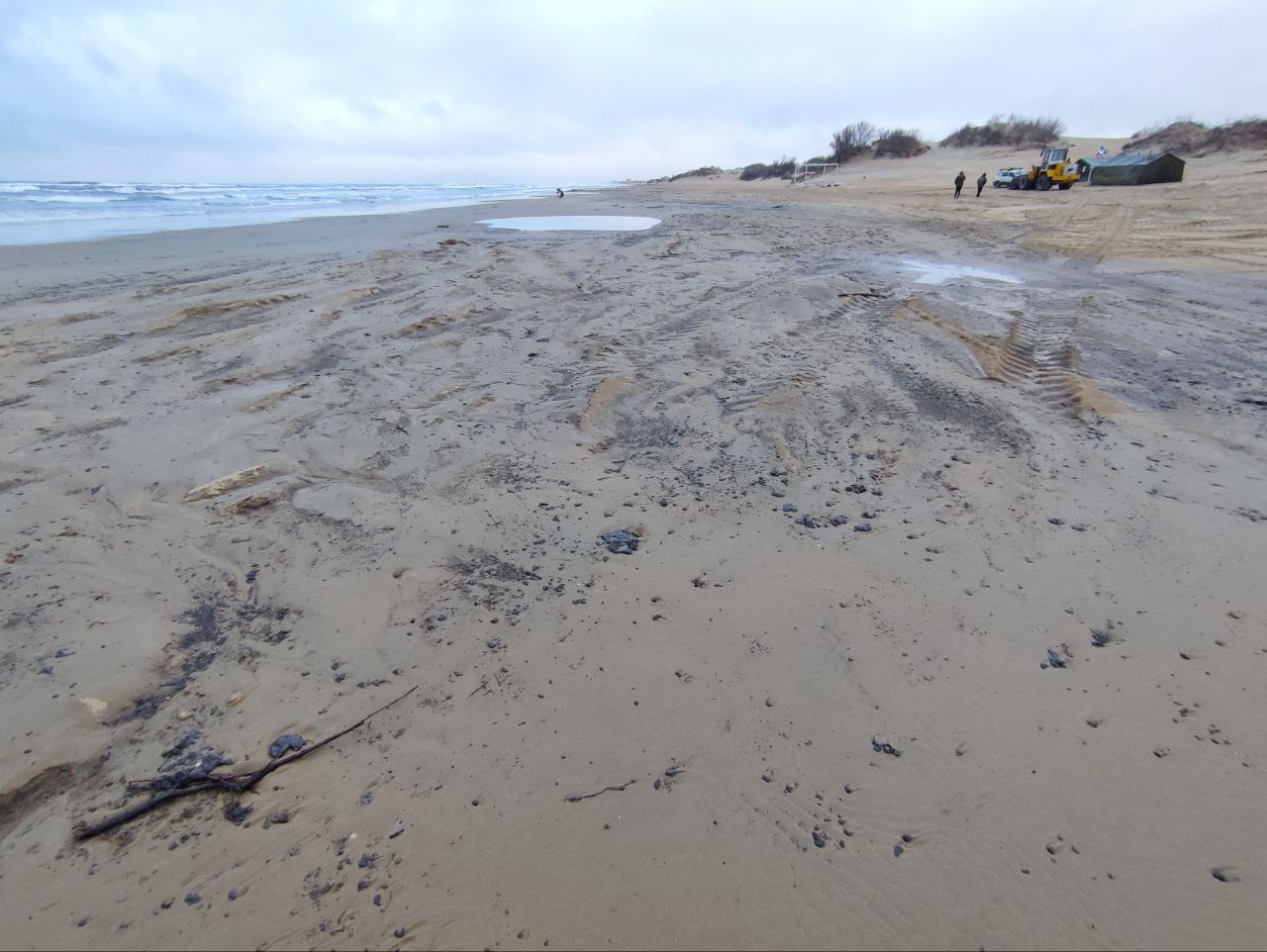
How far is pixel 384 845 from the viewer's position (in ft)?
5.92

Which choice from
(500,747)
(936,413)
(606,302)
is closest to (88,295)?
(606,302)

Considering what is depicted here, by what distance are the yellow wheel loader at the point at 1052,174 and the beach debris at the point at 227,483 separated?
28603 mm

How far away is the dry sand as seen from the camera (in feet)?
5.56

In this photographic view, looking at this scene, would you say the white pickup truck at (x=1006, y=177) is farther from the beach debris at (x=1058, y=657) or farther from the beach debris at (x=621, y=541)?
the beach debris at (x=621, y=541)

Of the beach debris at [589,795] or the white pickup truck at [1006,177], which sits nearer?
the beach debris at [589,795]

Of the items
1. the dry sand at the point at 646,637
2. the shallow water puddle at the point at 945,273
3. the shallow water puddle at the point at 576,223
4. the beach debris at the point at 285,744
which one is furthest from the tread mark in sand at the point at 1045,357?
the shallow water puddle at the point at 576,223

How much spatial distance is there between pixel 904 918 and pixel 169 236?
19815mm

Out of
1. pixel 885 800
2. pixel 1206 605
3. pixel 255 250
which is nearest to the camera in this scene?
pixel 885 800

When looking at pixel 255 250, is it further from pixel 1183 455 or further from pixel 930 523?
pixel 1183 455

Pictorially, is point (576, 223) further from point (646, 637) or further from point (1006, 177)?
point (1006, 177)

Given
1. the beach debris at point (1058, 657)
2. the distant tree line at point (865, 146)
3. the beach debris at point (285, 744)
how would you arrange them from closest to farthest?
the beach debris at point (285, 744) < the beach debris at point (1058, 657) < the distant tree line at point (865, 146)

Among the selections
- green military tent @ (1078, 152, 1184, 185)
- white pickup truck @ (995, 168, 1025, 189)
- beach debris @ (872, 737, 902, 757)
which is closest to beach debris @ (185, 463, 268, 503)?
beach debris @ (872, 737, 902, 757)

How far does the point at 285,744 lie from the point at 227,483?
2215 mm

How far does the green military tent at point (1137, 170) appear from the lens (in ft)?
68.9
